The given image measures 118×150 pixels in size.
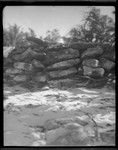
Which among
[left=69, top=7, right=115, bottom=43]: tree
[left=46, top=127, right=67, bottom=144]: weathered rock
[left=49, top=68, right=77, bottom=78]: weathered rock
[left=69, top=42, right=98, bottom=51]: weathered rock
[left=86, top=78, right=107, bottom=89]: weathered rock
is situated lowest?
[left=46, top=127, right=67, bottom=144]: weathered rock

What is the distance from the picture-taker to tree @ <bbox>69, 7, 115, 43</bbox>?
3980mm

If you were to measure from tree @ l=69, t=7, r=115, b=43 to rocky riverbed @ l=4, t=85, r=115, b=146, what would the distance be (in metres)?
1.09

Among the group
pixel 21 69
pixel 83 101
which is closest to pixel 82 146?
pixel 83 101

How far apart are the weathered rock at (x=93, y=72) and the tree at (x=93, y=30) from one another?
61 cm

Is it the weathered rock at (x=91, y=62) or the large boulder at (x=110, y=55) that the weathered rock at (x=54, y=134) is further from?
the large boulder at (x=110, y=55)

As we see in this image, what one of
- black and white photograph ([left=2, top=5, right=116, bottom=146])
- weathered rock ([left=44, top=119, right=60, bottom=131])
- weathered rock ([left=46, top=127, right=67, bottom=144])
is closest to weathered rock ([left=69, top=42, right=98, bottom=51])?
black and white photograph ([left=2, top=5, right=116, bottom=146])

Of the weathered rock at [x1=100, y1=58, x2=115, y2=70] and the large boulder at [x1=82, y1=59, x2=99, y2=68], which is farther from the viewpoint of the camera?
the large boulder at [x1=82, y1=59, x2=99, y2=68]

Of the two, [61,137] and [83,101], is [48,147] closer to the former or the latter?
[61,137]

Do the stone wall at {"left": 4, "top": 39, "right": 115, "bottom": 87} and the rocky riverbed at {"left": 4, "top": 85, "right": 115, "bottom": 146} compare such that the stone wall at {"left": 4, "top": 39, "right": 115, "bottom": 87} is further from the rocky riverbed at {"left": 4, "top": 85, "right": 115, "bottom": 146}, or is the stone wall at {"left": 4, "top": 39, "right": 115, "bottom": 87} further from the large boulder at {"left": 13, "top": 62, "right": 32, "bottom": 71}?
the rocky riverbed at {"left": 4, "top": 85, "right": 115, "bottom": 146}

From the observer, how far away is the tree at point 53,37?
396 cm

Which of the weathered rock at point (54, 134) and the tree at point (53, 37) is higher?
the tree at point (53, 37)

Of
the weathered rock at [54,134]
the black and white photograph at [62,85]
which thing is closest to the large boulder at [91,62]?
the black and white photograph at [62,85]

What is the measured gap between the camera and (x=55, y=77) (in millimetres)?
4270

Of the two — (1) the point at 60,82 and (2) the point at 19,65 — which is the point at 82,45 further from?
(2) the point at 19,65
